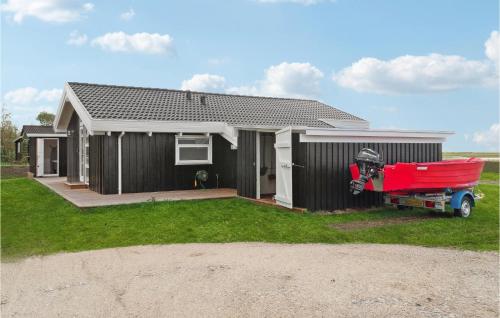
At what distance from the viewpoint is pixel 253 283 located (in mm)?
5918

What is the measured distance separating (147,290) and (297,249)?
3329mm

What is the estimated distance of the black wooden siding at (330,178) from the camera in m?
11.8

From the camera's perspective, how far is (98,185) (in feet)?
49.8

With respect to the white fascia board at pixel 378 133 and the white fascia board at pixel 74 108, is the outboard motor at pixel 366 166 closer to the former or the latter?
the white fascia board at pixel 378 133

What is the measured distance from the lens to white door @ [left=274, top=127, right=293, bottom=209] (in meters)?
12.1

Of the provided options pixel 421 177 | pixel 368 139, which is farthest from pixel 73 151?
pixel 421 177

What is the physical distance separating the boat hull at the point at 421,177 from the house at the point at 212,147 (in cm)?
114

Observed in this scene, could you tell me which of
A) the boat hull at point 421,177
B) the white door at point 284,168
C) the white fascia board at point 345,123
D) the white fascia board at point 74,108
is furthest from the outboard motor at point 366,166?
the white fascia board at point 345,123

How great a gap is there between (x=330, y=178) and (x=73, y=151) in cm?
1238

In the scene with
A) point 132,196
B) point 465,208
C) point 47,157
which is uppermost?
point 47,157

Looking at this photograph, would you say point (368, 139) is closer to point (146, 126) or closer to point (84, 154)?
point (146, 126)

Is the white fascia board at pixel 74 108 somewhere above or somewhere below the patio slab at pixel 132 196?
above

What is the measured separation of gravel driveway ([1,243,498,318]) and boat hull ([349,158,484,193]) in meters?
3.21

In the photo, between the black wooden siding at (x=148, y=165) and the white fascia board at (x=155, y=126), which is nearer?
the white fascia board at (x=155, y=126)
